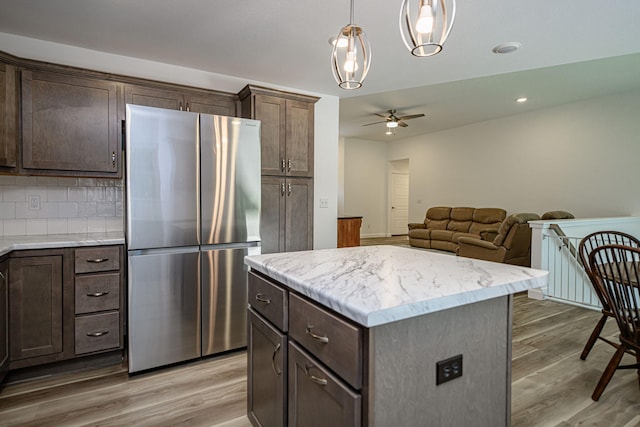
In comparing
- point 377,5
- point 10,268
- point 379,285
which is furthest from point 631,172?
point 10,268

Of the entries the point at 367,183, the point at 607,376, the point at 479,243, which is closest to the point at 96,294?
the point at 607,376

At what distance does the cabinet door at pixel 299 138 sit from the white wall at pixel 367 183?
604 cm

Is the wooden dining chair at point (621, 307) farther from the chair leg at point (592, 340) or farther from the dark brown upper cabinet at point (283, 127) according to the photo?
the dark brown upper cabinet at point (283, 127)

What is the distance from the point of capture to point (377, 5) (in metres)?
2.13

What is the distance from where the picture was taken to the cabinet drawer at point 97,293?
2350 millimetres

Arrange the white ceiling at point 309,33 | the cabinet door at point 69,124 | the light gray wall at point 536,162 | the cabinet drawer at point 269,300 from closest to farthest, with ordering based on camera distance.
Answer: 1. the cabinet drawer at point 269,300
2. the white ceiling at point 309,33
3. the cabinet door at point 69,124
4. the light gray wall at point 536,162

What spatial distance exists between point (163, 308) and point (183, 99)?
1791 millimetres

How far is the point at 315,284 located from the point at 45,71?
8.88 ft

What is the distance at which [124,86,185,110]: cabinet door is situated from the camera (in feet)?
8.89

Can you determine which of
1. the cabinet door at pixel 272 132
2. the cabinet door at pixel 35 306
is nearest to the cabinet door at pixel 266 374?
the cabinet door at pixel 35 306

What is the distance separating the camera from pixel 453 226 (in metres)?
7.59

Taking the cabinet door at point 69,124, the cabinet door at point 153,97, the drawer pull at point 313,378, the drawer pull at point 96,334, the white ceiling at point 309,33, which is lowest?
the drawer pull at point 96,334

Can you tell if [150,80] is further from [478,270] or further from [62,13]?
[478,270]

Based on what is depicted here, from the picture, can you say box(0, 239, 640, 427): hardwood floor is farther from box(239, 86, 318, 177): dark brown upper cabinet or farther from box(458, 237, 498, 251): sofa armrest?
box(458, 237, 498, 251): sofa armrest
